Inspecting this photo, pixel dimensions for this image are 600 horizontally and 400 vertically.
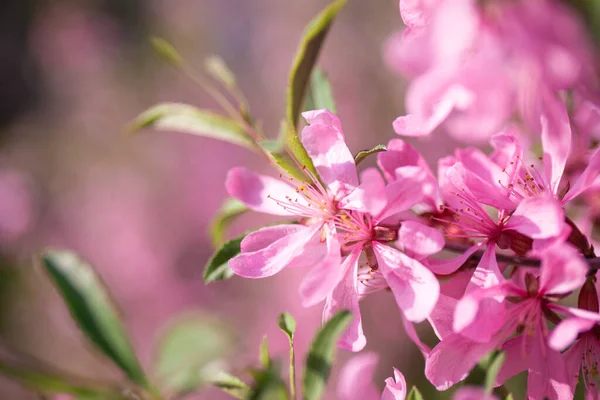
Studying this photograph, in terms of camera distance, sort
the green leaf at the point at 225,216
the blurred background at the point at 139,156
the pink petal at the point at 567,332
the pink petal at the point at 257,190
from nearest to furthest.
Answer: the pink petal at the point at 567,332 < the pink petal at the point at 257,190 < the green leaf at the point at 225,216 < the blurred background at the point at 139,156

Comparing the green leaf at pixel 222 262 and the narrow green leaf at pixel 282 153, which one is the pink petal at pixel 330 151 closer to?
the narrow green leaf at pixel 282 153

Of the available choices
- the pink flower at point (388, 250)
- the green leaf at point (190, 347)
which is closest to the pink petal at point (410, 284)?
the pink flower at point (388, 250)

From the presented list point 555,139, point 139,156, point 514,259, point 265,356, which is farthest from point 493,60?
point 139,156

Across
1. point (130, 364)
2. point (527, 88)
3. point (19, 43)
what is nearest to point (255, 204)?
point (130, 364)

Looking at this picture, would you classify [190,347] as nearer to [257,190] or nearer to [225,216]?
[225,216]

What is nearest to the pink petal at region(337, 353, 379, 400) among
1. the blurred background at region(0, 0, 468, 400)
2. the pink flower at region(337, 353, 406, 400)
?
the pink flower at region(337, 353, 406, 400)

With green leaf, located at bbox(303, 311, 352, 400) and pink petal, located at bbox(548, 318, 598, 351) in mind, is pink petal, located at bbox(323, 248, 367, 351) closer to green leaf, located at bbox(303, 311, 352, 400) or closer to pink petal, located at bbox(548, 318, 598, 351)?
green leaf, located at bbox(303, 311, 352, 400)

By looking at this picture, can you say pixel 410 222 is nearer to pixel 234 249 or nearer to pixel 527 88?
pixel 234 249
